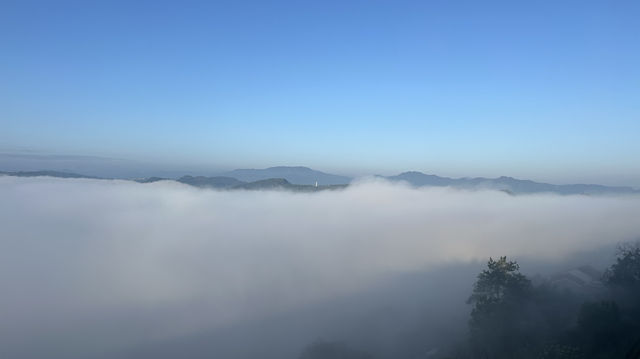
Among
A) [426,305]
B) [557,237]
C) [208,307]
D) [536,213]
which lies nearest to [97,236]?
[208,307]

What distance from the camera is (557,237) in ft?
362

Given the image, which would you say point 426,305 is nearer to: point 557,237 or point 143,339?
point 143,339

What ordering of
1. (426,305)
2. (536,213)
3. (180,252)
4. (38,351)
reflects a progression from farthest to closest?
(536,213)
(180,252)
(38,351)
(426,305)

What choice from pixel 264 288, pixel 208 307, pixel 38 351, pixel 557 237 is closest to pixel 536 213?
pixel 557 237

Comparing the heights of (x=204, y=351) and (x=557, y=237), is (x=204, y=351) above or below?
below

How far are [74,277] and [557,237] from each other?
153789 mm

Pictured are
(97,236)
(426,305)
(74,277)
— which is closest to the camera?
(426,305)

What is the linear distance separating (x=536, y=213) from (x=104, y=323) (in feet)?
558

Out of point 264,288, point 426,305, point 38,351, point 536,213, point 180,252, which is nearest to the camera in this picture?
point 426,305

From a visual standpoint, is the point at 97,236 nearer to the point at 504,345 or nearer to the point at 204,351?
the point at 204,351

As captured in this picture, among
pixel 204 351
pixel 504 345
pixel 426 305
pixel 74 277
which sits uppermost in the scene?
pixel 504 345

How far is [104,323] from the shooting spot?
92.2m

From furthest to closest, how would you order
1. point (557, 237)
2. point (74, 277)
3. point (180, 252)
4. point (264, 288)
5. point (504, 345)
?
point (180, 252) < point (74, 277) < point (557, 237) < point (264, 288) < point (504, 345)

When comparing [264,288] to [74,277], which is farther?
[74,277]
